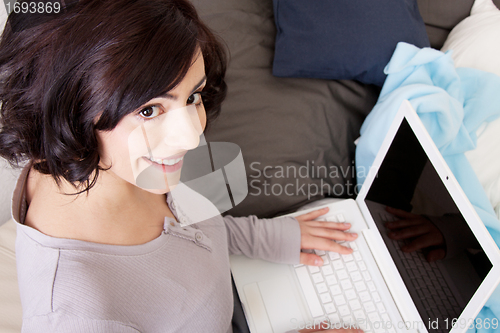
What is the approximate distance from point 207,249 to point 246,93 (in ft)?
1.72

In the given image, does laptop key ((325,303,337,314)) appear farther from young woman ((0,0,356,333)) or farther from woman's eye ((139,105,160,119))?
woman's eye ((139,105,160,119))

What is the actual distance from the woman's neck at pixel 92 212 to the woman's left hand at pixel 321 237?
1.18 ft

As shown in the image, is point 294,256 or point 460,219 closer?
point 460,219

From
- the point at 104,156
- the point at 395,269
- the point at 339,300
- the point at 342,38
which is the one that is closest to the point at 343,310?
the point at 339,300

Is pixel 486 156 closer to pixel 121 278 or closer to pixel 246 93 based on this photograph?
pixel 246 93

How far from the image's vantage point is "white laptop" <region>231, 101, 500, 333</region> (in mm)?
544

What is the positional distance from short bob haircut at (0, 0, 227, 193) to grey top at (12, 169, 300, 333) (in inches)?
5.5

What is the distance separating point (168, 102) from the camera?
43cm

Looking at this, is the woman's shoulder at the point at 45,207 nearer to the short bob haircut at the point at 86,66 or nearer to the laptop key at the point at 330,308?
the short bob haircut at the point at 86,66

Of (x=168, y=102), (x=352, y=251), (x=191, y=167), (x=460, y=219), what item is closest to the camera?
(x=168, y=102)

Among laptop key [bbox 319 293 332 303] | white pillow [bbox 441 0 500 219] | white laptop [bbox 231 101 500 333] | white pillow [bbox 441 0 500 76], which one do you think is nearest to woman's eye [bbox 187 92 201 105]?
white laptop [bbox 231 101 500 333]

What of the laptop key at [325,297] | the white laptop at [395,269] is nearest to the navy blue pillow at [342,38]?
the white laptop at [395,269]

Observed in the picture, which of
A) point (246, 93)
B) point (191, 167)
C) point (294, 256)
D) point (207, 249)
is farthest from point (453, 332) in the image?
point (246, 93)

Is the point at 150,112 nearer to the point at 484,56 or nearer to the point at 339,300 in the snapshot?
the point at 339,300
